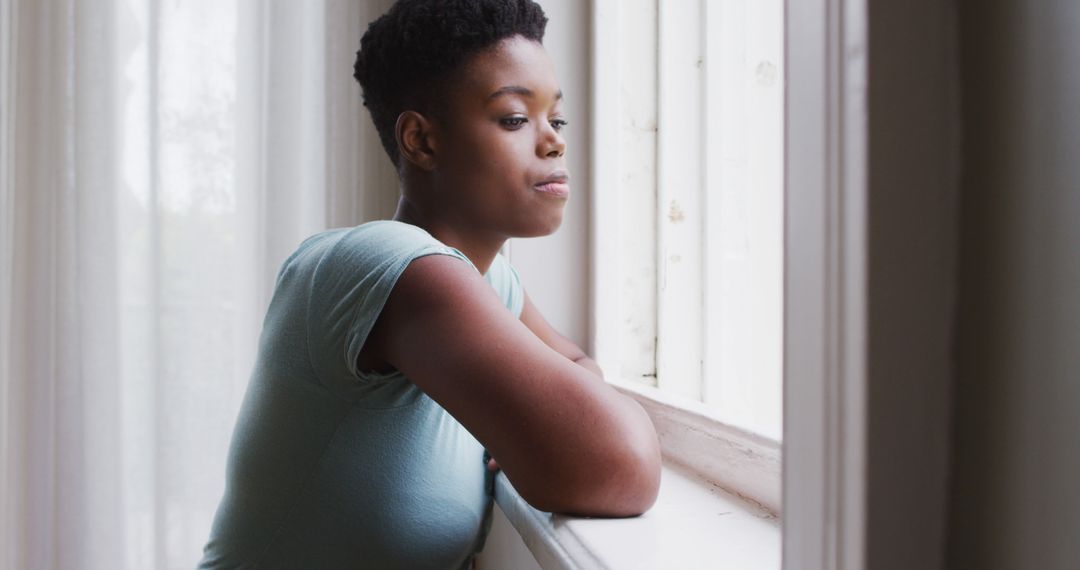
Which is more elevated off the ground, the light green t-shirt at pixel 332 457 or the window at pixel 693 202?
the window at pixel 693 202

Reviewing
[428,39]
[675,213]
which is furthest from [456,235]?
[675,213]

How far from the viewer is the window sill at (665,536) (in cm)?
54

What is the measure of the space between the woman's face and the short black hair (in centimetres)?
2

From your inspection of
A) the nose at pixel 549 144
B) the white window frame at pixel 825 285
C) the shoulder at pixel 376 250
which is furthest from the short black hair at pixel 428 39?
the white window frame at pixel 825 285

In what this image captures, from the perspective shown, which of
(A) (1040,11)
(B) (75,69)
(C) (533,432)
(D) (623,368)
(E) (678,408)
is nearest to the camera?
(A) (1040,11)

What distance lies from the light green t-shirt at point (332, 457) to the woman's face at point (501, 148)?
5.4 inches

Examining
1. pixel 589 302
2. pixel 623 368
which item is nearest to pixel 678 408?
pixel 623 368

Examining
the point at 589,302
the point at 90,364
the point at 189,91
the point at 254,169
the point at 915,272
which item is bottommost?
the point at 90,364

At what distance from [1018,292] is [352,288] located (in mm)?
458

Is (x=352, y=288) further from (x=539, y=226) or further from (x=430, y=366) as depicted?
(x=539, y=226)

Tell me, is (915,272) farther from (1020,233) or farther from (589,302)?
(589,302)

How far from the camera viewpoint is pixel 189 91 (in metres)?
1.38

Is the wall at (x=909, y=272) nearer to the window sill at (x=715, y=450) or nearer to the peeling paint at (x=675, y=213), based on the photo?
the window sill at (x=715, y=450)

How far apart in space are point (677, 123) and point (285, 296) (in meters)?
0.62
